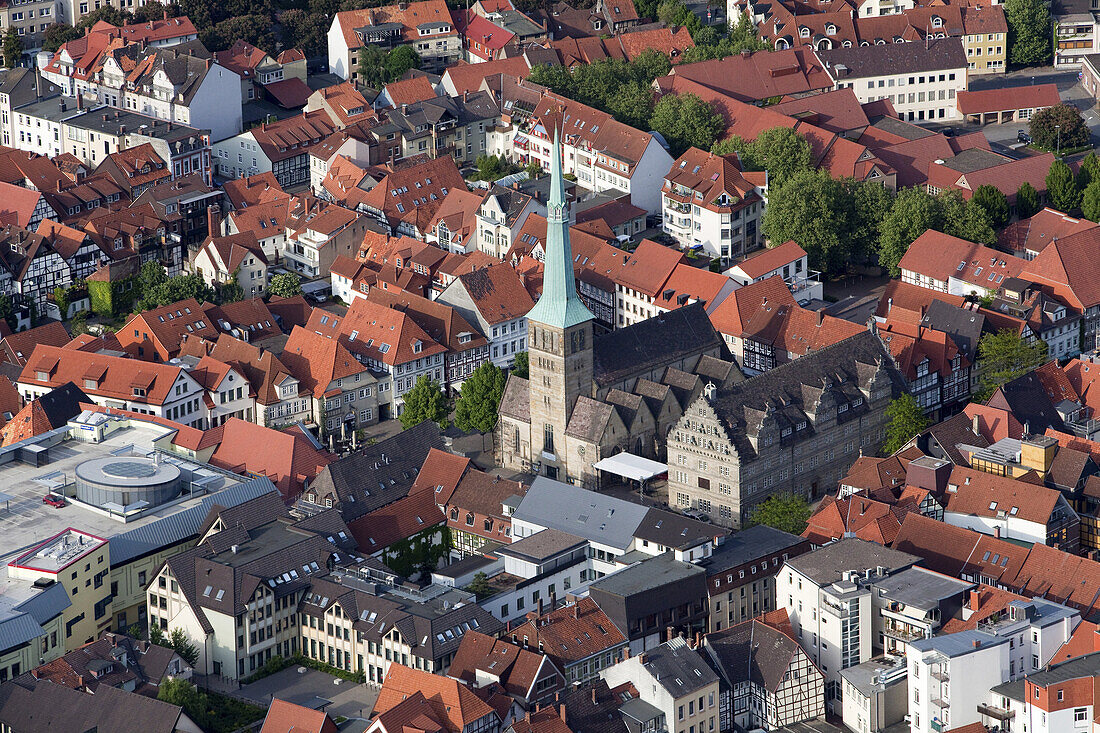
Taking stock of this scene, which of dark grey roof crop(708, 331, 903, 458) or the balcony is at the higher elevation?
dark grey roof crop(708, 331, 903, 458)

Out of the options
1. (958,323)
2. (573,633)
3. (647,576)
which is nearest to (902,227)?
(958,323)

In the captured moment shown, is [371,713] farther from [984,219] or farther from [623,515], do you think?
[984,219]

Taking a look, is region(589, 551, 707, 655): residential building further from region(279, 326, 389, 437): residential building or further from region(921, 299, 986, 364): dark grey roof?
region(921, 299, 986, 364): dark grey roof

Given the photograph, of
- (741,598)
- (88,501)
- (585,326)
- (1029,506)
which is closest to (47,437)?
(88,501)

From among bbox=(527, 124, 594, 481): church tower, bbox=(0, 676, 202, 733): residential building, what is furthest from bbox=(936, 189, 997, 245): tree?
bbox=(0, 676, 202, 733): residential building

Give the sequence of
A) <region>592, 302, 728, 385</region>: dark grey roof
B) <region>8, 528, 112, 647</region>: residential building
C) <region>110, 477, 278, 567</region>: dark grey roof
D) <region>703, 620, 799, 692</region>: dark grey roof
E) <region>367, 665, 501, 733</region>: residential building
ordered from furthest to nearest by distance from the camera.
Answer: <region>592, 302, 728, 385</region>: dark grey roof < <region>110, 477, 278, 567</region>: dark grey roof < <region>8, 528, 112, 647</region>: residential building < <region>703, 620, 799, 692</region>: dark grey roof < <region>367, 665, 501, 733</region>: residential building

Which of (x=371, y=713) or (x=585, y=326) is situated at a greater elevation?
(x=585, y=326)

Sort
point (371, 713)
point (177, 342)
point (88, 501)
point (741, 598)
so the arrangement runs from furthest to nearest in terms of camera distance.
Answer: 1. point (177, 342)
2. point (88, 501)
3. point (741, 598)
4. point (371, 713)

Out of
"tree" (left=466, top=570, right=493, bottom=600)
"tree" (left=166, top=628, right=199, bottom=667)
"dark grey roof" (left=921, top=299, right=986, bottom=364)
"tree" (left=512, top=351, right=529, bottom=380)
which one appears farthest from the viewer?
"tree" (left=512, top=351, right=529, bottom=380)
